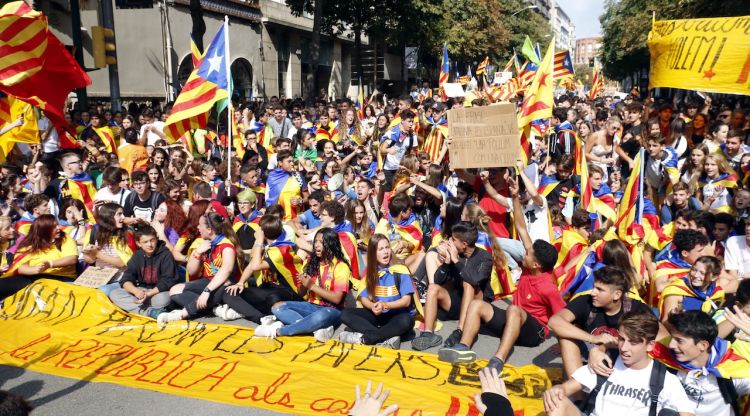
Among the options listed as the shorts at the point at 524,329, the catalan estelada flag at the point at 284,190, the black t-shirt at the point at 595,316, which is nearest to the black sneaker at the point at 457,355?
the shorts at the point at 524,329

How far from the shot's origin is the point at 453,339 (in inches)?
220

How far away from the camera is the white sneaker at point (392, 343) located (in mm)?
5715

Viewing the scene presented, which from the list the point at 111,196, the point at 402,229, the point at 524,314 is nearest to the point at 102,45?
the point at 111,196

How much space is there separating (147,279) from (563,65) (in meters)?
16.1

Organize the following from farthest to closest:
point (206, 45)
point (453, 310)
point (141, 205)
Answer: point (206, 45)
point (141, 205)
point (453, 310)

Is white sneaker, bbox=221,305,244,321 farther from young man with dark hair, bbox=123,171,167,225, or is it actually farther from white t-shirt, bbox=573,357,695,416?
white t-shirt, bbox=573,357,695,416

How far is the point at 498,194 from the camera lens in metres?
7.09

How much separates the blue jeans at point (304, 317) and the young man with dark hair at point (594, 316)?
88.8 inches

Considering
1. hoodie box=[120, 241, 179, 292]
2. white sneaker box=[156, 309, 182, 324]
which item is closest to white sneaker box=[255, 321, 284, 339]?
white sneaker box=[156, 309, 182, 324]

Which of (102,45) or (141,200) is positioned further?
(102,45)

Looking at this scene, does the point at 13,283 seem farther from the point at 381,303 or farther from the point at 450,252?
the point at 450,252

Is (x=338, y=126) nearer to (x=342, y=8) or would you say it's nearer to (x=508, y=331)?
(x=508, y=331)

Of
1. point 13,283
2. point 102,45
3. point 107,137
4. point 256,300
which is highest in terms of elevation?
point 102,45

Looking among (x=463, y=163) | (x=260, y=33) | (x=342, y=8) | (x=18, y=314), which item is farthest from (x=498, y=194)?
(x=260, y=33)
